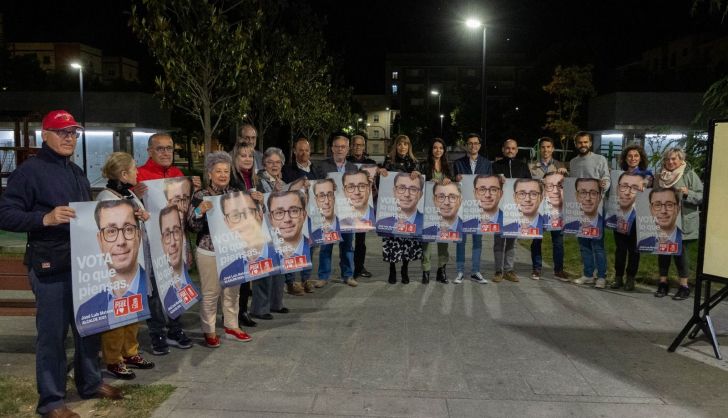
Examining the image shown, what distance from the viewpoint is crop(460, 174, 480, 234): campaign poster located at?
8445mm

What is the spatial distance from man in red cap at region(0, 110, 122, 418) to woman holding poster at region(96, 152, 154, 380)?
0.46m

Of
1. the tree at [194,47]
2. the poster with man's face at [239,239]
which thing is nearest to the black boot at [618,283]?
the poster with man's face at [239,239]

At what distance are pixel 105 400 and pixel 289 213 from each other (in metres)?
2.74

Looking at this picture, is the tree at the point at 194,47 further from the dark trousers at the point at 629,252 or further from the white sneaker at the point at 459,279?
the dark trousers at the point at 629,252

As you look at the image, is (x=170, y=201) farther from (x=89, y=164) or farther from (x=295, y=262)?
(x=89, y=164)

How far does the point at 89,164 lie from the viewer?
31578 millimetres

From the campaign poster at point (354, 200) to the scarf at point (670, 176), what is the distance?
12.4 feet

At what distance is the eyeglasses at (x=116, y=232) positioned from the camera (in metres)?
4.40

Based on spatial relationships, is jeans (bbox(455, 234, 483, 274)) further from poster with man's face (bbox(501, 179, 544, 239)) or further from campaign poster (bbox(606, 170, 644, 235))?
campaign poster (bbox(606, 170, 644, 235))

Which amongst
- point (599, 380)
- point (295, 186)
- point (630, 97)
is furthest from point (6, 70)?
point (599, 380)

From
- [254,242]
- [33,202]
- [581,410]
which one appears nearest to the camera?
[33,202]

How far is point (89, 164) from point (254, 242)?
28947 millimetres

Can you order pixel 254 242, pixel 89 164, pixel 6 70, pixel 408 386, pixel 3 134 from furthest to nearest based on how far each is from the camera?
pixel 6 70 < pixel 89 164 < pixel 3 134 < pixel 254 242 < pixel 408 386

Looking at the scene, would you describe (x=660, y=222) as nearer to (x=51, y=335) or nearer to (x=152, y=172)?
(x=152, y=172)
